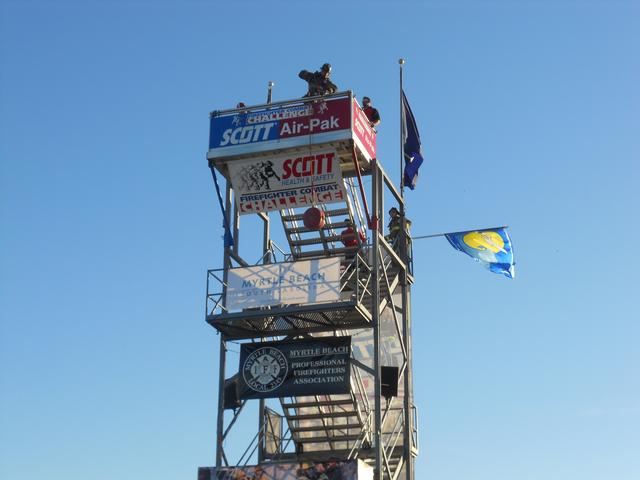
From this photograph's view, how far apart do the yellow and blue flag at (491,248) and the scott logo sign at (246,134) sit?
321 inches

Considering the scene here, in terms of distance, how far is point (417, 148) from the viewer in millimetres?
40562

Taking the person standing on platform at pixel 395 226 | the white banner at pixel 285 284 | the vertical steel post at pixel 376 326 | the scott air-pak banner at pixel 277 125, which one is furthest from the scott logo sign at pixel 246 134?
the person standing on platform at pixel 395 226

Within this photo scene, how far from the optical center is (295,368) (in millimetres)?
33938

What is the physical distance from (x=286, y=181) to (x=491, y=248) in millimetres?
8186

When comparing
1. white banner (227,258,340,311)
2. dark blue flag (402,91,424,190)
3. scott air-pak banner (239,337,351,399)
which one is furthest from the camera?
dark blue flag (402,91,424,190)

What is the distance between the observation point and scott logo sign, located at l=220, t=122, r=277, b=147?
113ft

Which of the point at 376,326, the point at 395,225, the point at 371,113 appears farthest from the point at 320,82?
the point at 376,326

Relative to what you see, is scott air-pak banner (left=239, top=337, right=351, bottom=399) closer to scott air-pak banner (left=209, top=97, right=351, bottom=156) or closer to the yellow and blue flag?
scott air-pak banner (left=209, top=97, right=351, bottom=156)

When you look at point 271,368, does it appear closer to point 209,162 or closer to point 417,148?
point 209,162

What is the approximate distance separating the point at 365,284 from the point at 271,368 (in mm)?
3696

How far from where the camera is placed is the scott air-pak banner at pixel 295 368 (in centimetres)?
3350

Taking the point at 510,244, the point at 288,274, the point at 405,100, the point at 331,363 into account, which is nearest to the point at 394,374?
the point at 331,363

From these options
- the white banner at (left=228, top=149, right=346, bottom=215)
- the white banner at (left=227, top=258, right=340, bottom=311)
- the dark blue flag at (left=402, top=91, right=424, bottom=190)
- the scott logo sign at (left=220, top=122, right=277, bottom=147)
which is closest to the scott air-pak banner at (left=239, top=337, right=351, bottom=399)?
the white banner at (left=227, top=258, right=340, bottom=311)

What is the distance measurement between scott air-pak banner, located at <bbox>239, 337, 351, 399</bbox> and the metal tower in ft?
0.17
